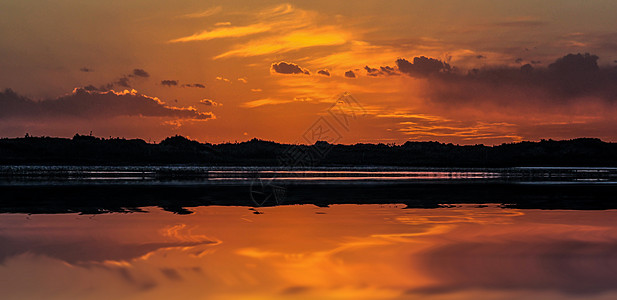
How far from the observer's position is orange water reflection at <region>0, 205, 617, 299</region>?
1366cm

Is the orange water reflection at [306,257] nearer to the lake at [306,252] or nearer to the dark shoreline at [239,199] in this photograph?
the lake at [306,252]

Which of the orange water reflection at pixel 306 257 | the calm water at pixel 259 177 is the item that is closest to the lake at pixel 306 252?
the orange water reflection at pixel 306 257

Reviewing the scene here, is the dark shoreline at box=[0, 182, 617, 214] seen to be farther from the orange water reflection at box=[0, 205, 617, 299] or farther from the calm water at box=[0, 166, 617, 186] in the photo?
the calm water at box=[0, 166, 617, 186]

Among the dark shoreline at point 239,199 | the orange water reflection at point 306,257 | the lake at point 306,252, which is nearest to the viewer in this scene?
the orange water reflection at point 306,257

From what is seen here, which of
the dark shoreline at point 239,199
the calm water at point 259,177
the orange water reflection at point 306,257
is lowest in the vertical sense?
the orange water reflection at point 306,257

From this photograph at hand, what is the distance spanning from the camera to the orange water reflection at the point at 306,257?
538 inches

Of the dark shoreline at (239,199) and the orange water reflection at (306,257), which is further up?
the dark shoreline at (239,199)

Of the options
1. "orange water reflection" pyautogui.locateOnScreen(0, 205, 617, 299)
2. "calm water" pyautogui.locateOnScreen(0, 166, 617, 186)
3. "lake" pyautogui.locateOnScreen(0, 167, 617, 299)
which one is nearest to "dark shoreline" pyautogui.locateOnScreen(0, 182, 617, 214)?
"lake" pyautogui.locateOnScreen(0, 167, 617, 299)

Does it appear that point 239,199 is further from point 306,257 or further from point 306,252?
point 306,257

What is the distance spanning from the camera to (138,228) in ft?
76.0

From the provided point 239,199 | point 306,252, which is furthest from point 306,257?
point 239,199

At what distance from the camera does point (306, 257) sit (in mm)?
17422

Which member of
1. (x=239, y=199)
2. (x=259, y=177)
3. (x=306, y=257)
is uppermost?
→ (x=259, y=177)

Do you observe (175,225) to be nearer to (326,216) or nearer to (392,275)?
(326,216)
